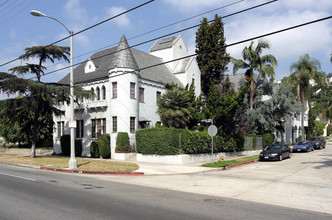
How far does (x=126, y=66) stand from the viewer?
2734 cm

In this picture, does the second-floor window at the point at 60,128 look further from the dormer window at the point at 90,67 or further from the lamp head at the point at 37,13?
the lamp head at the point at 37,13

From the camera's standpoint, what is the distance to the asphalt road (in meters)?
7.00

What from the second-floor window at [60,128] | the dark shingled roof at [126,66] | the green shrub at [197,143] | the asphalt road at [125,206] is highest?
the dark shingled roof at [126,66]

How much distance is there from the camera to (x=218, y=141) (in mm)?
25391

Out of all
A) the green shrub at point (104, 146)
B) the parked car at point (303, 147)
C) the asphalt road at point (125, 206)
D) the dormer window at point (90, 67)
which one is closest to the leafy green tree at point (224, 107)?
the green shrub at point (104, 146)

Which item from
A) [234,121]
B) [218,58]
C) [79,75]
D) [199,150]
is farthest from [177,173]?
[218,58]

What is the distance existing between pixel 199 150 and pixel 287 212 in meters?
15.1

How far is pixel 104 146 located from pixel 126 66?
798 centimetres

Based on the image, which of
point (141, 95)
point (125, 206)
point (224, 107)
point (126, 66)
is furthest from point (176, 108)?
point (125, 206)

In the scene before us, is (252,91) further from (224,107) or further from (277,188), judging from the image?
(277,188)

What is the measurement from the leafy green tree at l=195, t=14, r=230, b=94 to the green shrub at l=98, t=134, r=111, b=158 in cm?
1764

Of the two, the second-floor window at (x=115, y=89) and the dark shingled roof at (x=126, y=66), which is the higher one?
the dark shingled roof at (x=126, y=66)

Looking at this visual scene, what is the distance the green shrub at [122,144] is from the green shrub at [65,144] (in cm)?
829

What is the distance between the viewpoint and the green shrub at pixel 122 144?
25.6 meters
